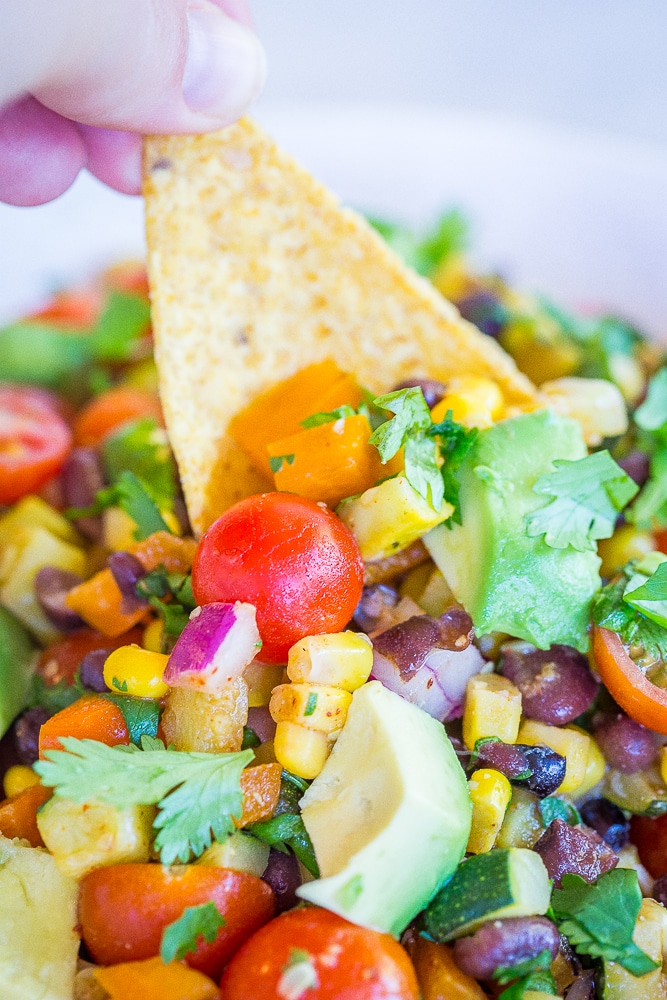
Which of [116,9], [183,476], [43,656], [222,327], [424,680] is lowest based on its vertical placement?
[43,656]

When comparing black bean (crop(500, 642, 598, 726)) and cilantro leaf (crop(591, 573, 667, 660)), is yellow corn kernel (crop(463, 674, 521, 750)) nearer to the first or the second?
black bean (crop(500, 642, 598, 726))

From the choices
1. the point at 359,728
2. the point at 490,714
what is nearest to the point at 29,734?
the point at 359,728

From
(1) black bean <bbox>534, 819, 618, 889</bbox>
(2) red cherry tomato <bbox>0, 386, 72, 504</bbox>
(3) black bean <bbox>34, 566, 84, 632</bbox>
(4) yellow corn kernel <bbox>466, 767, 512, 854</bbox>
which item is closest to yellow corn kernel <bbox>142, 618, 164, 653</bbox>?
(3) black bean <bbox>34, 566, 84, 632</bbox>

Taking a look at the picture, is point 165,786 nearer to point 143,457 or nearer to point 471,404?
point 471,404

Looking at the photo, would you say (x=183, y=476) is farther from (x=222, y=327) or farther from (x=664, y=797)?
(x=664, y=797)

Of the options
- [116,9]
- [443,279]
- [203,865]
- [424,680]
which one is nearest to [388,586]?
[424,680]

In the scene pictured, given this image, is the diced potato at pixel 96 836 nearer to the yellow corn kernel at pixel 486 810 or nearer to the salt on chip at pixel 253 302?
the yellow corn kernel at pixel 486 810
